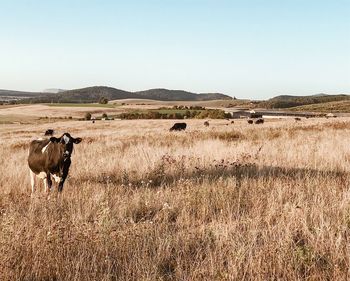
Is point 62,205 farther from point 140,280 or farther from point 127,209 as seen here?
point 140,280

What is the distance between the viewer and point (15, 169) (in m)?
12.3

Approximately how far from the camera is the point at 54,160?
10.1 m

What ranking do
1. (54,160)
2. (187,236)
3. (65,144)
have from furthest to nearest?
(54,160) → (65,144) → (187,236)

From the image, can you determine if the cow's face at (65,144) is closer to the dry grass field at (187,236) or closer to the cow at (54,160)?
the cow at (54,160)

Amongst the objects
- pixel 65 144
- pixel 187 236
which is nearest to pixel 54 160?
pixel 65 144

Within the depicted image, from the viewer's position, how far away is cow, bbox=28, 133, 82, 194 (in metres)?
9.84

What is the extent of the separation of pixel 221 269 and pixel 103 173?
736 cm

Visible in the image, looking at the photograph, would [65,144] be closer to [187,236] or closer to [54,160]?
[54,160]

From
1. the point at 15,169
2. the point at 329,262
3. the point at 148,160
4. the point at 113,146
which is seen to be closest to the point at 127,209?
the point at 329,262

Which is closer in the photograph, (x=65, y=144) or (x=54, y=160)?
(x=65, y=144)

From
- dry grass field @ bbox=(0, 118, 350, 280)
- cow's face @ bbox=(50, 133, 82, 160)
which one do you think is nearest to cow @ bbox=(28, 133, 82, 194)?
cow's face @ bbox=(50, 133, 82, 160)

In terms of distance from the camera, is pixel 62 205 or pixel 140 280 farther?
pixel 62 205

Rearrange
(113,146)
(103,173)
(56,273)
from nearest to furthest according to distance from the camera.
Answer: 1. (56,273)
2. (103,173)
3. (113,146)

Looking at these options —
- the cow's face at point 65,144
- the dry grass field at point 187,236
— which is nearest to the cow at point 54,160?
the cow's face at point 65,144
